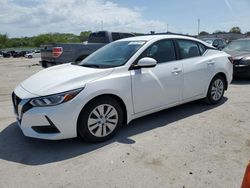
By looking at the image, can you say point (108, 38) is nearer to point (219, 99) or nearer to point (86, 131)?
point (219, 99)

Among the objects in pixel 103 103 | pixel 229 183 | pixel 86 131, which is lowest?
pixel 229 183

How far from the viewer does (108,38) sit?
11.5 m

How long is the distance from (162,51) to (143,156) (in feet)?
6.97

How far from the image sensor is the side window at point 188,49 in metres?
5.23

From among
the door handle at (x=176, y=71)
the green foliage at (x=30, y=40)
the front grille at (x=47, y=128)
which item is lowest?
the front grille at (x=47, y=128)

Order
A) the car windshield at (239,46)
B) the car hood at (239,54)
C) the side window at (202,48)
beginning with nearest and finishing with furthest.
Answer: the side window at (202,48) → the car hood at (239,54) → the car windshield at (239,46)

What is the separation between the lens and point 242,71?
8.67 meters

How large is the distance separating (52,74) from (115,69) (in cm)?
109

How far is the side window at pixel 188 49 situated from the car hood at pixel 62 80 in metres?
1.75

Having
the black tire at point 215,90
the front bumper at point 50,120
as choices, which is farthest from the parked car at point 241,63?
the front bumper at point 50,120

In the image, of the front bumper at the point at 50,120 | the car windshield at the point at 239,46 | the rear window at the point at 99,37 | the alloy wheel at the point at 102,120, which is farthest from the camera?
the rear window at the point at 99,37

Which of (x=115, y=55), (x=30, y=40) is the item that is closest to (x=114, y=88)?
(x=115, y=55)

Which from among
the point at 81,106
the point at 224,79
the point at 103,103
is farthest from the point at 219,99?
the point at 81,106

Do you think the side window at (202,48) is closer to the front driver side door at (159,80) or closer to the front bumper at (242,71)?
the front driver side door at (159,80)
